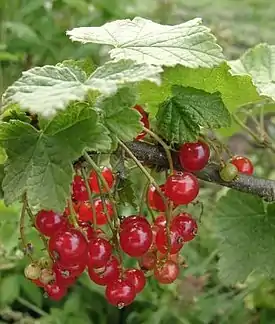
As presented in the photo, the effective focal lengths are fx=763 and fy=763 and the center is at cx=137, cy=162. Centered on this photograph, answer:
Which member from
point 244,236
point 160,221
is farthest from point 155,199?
point 244,236

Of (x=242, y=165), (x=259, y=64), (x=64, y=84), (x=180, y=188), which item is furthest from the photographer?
(x=259, y=64)

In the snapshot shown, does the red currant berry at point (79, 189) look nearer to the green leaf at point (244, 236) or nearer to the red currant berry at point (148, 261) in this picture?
the red currant berry at point (148, 261)

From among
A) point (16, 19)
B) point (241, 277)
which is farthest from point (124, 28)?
point (16, 19)

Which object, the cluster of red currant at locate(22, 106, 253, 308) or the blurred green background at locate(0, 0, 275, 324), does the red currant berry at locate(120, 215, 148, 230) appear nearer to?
the cluster of red currant at locate(22, 106, 253, 308)

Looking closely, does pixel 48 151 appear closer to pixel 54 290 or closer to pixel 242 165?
pixel 54 290

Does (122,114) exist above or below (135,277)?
above

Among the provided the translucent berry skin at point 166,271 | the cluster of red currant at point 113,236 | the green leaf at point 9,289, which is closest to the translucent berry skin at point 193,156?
the cluster of red currant at point 113,236

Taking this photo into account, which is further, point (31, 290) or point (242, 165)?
point (31, 290)
